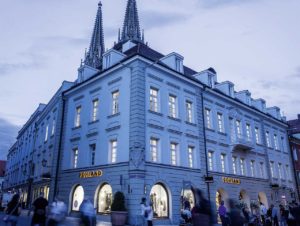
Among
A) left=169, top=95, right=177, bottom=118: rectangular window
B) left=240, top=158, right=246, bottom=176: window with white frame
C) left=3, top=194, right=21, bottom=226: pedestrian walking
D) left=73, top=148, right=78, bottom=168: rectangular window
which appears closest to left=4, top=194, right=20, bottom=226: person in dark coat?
left=3, top=194, right=21, bottom=226: pedestrian walking

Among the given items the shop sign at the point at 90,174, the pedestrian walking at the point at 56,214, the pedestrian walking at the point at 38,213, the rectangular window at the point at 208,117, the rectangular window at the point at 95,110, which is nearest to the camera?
the pedestrian walking at the point at 56,214

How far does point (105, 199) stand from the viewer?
22.3 meters

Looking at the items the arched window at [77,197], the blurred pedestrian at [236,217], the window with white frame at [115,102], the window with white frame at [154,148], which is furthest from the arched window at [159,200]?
the blurred pedestrian at [236,217]

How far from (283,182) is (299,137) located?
16920 millimetres

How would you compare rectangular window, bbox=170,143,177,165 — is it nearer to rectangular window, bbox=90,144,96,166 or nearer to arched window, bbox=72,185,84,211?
rectangular window, bbox=90,144,96,166

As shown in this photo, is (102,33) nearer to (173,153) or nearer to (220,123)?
(220,123)

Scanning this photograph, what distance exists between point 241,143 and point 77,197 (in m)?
17.6

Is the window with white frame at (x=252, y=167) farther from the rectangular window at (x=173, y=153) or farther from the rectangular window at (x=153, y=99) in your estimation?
the rectangular window at (x=153, y=99)

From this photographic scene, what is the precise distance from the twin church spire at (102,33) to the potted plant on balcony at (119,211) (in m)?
70.1

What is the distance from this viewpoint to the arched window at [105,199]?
A: 2195 cm

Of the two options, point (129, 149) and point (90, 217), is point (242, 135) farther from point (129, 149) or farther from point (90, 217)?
point (90, 217)

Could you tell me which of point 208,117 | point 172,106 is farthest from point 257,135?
point 172,106

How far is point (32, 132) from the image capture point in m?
45.0

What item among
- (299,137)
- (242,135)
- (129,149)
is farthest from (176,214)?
(299,137)
